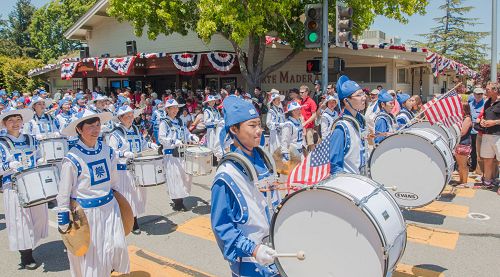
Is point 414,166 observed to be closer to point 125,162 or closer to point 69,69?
point 125,162

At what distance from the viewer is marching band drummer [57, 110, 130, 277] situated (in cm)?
429

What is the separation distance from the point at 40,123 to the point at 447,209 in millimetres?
9861

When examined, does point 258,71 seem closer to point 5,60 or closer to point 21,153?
point 21,153

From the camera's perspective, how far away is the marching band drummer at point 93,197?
14.1 ft

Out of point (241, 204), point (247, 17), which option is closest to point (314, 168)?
point (241, 204)

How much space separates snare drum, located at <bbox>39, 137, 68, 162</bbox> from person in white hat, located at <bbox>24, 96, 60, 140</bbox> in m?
1.14

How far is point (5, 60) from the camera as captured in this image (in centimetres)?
3672

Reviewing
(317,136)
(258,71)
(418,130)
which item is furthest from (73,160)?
(258,71)

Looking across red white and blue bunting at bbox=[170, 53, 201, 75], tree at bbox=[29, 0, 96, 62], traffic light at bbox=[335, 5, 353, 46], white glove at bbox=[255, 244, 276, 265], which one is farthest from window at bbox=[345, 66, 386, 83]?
tree at bbox=[29, 0, 96, 62]

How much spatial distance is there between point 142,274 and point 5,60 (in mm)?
37852

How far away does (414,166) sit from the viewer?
5.89 m

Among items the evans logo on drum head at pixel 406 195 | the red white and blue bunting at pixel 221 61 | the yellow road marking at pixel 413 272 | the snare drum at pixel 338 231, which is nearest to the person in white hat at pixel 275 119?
the evans logo on drum head at pixel 406 195

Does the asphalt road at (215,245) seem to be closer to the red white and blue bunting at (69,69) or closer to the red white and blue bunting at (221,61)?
the red white and blue bunting at (221,61)

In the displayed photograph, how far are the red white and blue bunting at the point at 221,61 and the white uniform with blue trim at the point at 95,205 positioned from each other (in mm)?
14805
